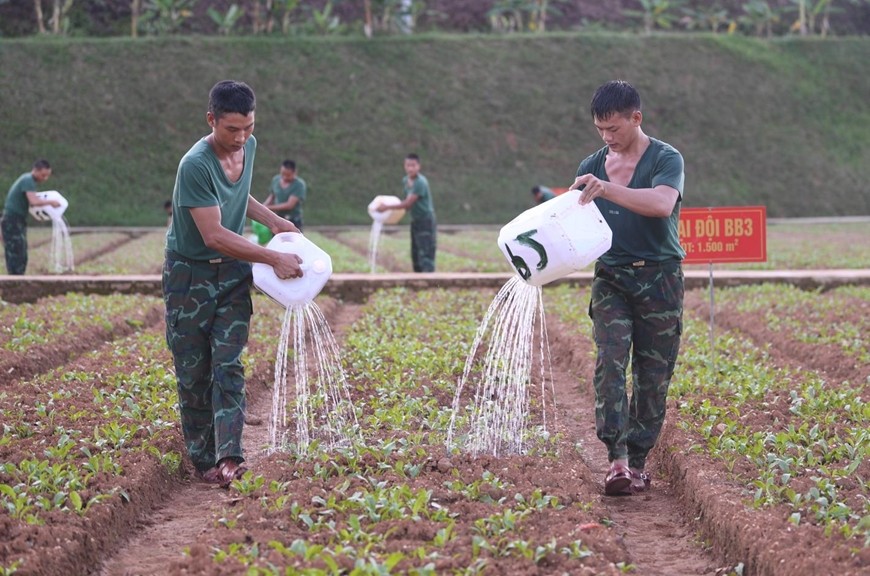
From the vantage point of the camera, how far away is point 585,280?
1418 centimetres

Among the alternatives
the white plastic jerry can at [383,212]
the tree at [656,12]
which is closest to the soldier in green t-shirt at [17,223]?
the white plastic jerry can at [383,212]

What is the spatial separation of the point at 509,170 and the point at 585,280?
73.3 ft

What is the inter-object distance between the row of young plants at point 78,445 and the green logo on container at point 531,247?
2007 mm

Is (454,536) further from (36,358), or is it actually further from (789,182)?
(789,182)

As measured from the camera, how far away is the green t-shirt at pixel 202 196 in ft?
18.2

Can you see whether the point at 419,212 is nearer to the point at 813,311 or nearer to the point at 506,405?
the point at 813,311

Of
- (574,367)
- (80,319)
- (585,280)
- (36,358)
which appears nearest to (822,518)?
(574,367)

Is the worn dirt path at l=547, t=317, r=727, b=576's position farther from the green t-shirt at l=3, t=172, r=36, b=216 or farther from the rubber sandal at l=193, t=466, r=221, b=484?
the green t-shirt at l=3, t=172, r=36, b=216

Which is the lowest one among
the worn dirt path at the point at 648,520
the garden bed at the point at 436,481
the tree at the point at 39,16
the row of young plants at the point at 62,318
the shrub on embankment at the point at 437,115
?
the worn dirt path at the point at 648,520

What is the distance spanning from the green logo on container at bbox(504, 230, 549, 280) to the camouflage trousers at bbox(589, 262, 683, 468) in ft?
1.34

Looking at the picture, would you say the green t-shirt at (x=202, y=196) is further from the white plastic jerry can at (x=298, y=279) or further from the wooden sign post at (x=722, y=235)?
the wooden sign post at (x=722, y=235)

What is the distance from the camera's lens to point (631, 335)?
570 cm

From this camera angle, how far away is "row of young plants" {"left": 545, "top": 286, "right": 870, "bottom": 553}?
479 centimetres

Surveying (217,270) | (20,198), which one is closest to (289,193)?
(20,198)
